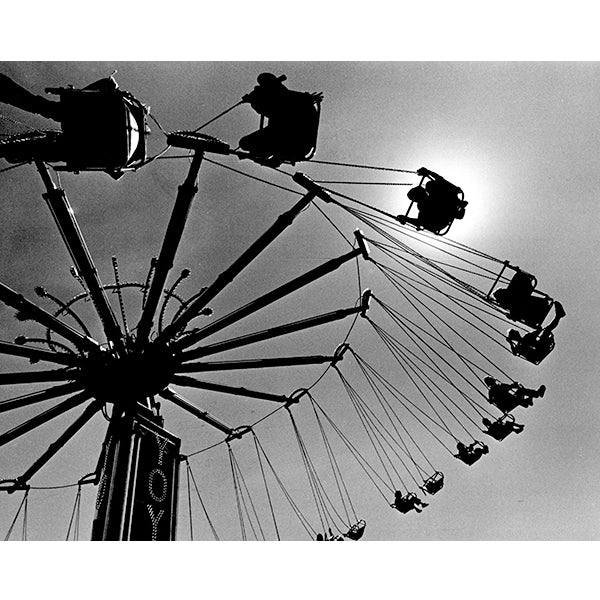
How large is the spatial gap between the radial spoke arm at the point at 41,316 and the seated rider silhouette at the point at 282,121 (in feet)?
13.7

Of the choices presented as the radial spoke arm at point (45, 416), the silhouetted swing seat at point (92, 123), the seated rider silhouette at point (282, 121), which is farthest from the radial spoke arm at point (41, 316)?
the seated rider silhouette at point (282, 121)

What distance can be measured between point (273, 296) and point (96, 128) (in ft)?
13.4

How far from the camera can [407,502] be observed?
540 inches

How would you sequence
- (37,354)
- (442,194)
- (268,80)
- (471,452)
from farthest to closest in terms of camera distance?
(471,452)
(37,354)
(442,194)
(268,80)

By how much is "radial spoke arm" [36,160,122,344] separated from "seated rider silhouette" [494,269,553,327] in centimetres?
619

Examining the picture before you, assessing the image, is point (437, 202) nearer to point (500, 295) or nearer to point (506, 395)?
point (500, 295)

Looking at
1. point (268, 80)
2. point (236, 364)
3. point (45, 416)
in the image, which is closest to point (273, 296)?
point (236, 364)

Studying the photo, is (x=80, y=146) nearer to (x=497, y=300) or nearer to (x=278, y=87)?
(x=278, y=87)

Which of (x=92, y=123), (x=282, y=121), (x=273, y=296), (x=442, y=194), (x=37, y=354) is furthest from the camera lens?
(x=273, y=296)

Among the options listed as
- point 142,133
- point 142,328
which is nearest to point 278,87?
point 142,133

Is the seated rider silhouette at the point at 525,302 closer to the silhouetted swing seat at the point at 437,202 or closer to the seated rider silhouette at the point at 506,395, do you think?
the silhouetted swing seat at the point at 437,202

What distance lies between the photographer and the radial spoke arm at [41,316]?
25.5 ft

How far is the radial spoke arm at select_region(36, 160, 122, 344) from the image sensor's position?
7477 mm

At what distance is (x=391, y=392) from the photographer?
38.4ft
